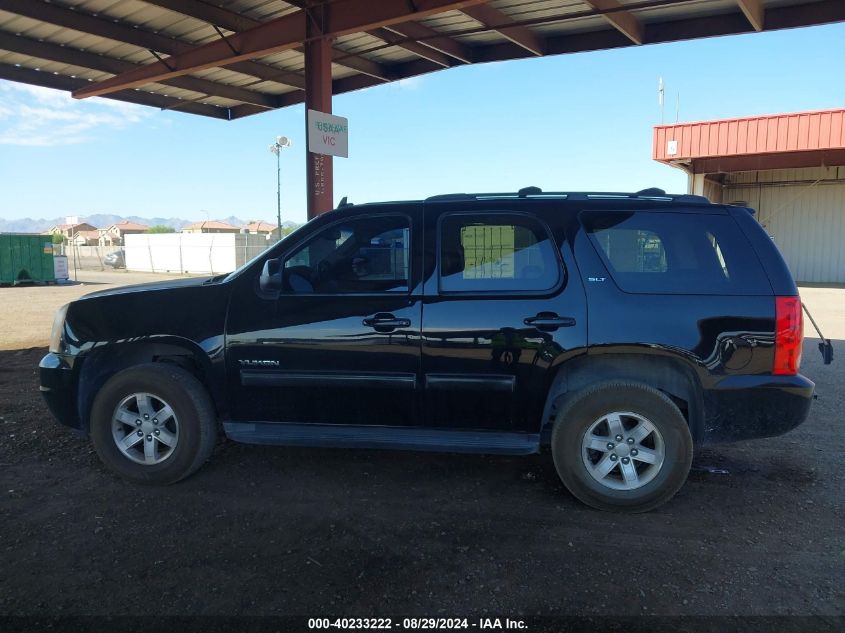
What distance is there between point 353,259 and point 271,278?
1.82 ft

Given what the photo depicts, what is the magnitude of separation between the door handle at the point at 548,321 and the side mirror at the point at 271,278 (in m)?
1.61

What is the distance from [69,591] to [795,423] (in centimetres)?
405

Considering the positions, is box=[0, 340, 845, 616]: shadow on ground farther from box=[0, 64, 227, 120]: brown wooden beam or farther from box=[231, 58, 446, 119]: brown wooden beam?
box=[0, 64, 227, 120]: brown wooden beam

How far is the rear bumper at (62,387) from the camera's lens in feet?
14.3

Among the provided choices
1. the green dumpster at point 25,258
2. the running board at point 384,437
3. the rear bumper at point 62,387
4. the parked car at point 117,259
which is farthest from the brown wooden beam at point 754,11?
the parked car at point 117,259

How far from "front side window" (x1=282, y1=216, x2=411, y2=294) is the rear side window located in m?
1.23

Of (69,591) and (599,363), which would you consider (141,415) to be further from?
(599,363)

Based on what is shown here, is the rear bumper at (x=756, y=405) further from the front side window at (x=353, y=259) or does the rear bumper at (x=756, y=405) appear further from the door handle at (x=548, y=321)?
the front side window at (x=353, y=259)

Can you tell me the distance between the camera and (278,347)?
13.6 feet

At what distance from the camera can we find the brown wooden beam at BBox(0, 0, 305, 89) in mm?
9641

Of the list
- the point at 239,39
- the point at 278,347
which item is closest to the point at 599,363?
the point at 278,347

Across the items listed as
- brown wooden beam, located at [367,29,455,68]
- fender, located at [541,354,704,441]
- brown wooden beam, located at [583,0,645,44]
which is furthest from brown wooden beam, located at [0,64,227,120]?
fender, located at [541,354,704,441]

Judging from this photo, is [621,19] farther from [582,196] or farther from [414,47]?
[582,196]

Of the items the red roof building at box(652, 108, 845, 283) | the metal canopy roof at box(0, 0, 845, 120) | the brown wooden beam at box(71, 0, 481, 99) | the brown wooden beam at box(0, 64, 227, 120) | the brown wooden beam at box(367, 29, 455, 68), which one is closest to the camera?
the brown wooden beam at box(71, 0, 481, 99)
